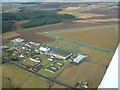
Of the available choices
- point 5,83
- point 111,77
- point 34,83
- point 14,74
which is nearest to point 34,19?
point 14,74

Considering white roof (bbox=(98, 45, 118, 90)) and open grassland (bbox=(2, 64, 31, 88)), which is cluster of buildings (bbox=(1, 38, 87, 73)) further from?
white roof (bbox=(98, 45, 118, 90))

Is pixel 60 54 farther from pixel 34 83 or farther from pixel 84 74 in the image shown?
pixel 34 83

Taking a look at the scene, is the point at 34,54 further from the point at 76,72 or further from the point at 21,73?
the point at 76,72

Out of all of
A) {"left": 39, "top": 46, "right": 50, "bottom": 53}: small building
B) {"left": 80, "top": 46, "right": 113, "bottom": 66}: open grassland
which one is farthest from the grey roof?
{"left": 80, "top": 46, "right": 113, "bottom": 66}: open grassland

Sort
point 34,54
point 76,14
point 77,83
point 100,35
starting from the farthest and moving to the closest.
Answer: point 76,14, point 100,35, point 34,54, point 77,83

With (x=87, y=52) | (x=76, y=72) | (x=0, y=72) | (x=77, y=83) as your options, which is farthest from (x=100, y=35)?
(x=0, y=72)

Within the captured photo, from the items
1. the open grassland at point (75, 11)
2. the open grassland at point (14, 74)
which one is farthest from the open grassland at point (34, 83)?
the open grassland at point (75, 11)
